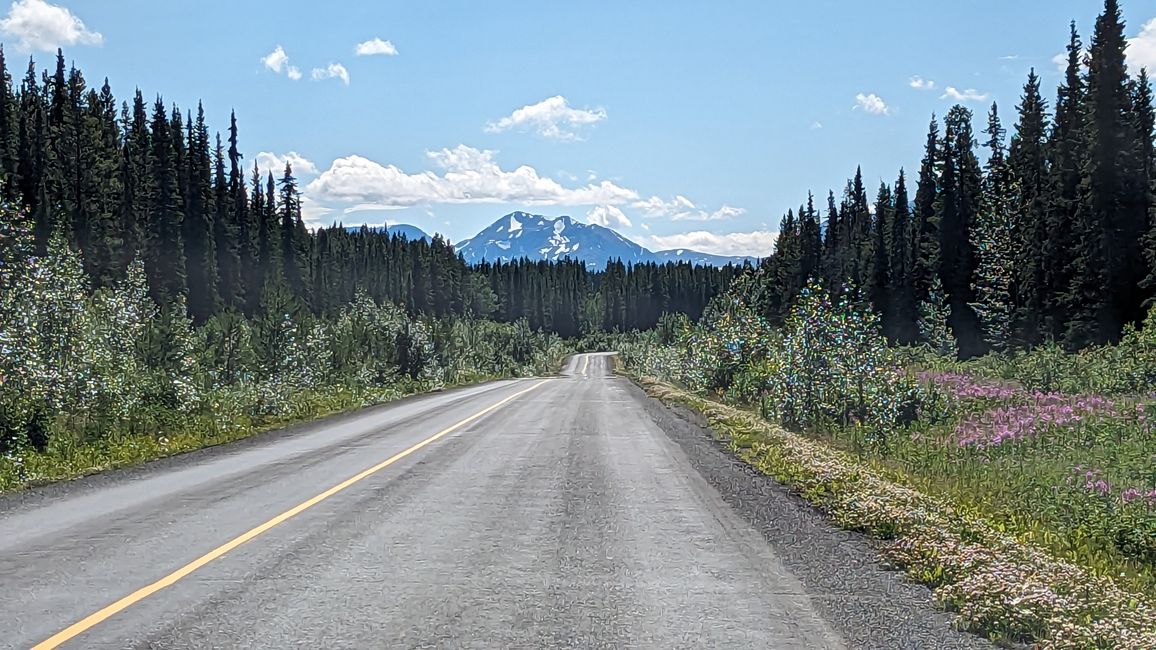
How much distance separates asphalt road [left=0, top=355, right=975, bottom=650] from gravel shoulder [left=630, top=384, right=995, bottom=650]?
156 millimetres

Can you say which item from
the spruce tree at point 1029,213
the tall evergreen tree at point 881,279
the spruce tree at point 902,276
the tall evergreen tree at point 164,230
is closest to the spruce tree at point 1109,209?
the spruce tree at point 1029,213

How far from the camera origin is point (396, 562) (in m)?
7.54

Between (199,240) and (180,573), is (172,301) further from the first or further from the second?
(180,573)

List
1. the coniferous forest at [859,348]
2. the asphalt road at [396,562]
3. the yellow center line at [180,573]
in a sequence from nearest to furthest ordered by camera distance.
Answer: the yellow center line at [180,573] → the asphalt road at [396,562] → the coniferous forest at [859,348]

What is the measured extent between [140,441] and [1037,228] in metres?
47.0

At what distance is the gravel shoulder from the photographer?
18.9 ft

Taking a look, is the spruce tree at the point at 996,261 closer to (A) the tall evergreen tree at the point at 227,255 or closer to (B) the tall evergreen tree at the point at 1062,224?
(B) the tall evergreen tree at the point at 1062,224

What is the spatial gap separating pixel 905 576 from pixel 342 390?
29.8 meters

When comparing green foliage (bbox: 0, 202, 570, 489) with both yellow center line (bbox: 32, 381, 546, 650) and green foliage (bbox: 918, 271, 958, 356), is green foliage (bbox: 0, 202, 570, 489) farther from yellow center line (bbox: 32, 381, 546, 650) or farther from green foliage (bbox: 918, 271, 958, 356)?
green foliage (bbox: 918, 271, 958, 356)

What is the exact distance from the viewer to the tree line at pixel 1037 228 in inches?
1697

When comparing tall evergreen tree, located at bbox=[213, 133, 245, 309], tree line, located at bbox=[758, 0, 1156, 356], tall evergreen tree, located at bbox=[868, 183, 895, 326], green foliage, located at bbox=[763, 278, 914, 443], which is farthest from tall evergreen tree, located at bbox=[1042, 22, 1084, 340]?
tall evergreen tree, located at bbox=[213, 133, 245, 309]

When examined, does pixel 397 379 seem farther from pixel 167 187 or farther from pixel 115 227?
pixel 167 187

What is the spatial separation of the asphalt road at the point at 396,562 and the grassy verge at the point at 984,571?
1095mm

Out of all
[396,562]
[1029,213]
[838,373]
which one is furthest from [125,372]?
[1029,213]
